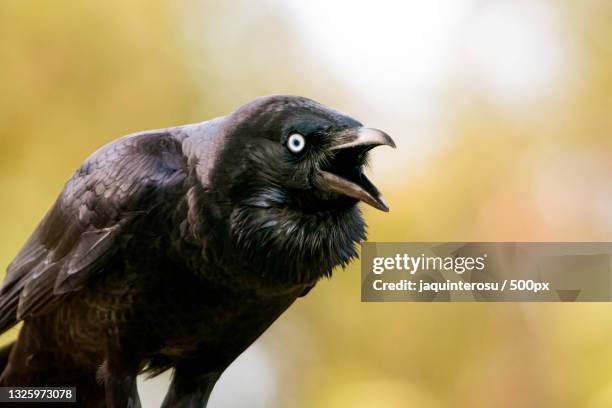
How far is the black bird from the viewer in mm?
2441

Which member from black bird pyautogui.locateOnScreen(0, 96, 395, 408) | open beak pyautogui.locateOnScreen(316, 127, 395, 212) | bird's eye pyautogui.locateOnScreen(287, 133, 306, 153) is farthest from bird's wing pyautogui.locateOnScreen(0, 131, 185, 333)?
open beak pyautogui.locateOnScreen(316, 127, 395, 212)

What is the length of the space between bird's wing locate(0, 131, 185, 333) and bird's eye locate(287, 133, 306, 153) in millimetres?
379

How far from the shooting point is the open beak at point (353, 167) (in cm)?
232

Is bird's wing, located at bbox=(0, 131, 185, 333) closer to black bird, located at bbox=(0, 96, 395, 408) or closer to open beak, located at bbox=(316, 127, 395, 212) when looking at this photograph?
black bird, located at bbox=(0, 96, 395, 408)

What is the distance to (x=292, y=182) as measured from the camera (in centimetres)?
243

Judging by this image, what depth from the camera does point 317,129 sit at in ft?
7.90

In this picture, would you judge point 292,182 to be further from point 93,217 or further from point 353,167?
point 93,217

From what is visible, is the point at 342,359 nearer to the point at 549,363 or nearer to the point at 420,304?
the point at 420,304

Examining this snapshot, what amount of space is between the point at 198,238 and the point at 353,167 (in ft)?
1.64

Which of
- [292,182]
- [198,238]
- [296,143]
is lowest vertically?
[198,238]

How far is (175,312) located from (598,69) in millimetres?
3106

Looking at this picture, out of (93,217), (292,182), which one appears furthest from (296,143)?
(93,217)

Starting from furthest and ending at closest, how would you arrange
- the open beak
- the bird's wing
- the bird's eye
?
1. the bird's wing
2. the bird's eye
3. the open beak

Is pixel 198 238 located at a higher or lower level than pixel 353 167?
lower
